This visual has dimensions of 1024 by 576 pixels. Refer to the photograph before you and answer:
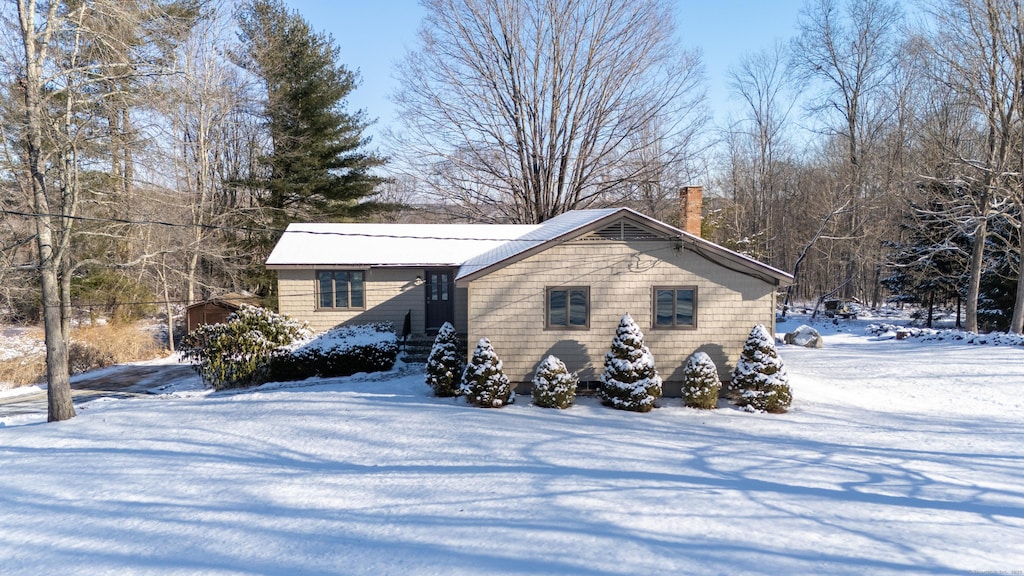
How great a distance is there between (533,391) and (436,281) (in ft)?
25.4

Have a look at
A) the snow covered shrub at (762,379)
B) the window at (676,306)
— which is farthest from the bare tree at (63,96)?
the snow covered shrub at (762,379)

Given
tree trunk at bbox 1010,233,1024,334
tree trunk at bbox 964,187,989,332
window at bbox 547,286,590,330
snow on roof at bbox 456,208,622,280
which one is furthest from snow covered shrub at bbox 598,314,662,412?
tree trunk at bbox 964,187,989,332

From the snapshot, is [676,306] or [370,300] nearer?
[676,306]

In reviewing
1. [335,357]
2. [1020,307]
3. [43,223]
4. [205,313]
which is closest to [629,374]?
[335,357]

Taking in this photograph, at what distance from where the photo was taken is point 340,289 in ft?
59.6

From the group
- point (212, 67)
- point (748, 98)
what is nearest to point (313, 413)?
point (212, 67)

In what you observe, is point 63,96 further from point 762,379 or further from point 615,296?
point 762,379

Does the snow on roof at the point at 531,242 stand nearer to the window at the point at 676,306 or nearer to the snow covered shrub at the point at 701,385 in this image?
the window at the point at 676,306

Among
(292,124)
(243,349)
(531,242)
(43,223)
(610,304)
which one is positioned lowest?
(243,349)

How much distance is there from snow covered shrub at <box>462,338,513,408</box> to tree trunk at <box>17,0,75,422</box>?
8.58 m

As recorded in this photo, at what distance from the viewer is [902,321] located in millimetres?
30516

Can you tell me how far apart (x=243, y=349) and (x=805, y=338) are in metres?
20.0

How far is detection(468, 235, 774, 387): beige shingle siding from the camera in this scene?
12.7 meters

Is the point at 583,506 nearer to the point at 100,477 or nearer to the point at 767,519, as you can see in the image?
the point at 767,519
